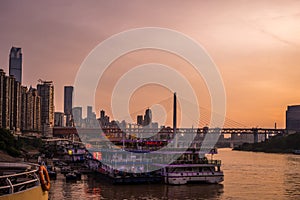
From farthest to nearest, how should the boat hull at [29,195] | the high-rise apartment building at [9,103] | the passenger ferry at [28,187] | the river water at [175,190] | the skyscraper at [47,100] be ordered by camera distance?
1. the skyscraper at [47,100]
2. the high-rise apartment building at [9,103]
3. the river water at [175,190]
4. the passenger ferry at [28,187]
5. the boat hull at [29,195]

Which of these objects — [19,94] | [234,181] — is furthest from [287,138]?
Result: [234,181]

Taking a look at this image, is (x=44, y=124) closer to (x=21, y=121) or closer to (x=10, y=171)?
(x=21, y=121)

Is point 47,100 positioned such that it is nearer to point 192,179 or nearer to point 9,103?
point 9,103

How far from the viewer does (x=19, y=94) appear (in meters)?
112

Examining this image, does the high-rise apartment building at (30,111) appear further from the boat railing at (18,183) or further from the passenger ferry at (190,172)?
the boat railing at (18,183)

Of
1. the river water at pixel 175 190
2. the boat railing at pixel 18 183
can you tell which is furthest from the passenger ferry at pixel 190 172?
the boat railing at pixel 18 183

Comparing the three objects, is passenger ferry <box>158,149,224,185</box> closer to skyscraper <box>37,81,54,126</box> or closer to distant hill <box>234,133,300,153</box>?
distant hill <box>234,133,300,153</box>

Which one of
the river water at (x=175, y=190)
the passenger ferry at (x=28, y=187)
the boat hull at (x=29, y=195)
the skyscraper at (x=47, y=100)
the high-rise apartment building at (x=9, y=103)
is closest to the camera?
the boat hull at (x=29, y=195)

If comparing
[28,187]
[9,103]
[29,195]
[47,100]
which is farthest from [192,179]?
[47,100]

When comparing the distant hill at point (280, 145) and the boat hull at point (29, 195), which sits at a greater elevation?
the boat hull at point (29, 195)

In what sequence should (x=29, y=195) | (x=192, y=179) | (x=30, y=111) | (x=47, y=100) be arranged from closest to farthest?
1. (x=29, y=195)
2. (x=192, y=179)
3. (x=30, y=111)
4. (x=47, y=100)

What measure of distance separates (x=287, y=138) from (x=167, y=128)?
49290mm

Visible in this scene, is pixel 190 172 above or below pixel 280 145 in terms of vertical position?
above

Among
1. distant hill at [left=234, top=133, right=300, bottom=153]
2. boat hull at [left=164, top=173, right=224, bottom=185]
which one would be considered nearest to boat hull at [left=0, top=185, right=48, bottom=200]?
boat hull at [left=164, top=173, right=224, bottom=185]
